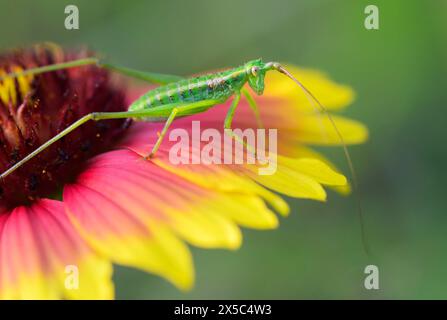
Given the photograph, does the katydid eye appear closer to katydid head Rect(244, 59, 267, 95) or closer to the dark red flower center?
katydid head Rect(244, 59, 267, 95)

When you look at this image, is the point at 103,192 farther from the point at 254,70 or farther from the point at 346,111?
the point at 346,111

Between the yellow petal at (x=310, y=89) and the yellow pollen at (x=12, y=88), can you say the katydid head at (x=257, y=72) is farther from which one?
the yellow pollen at (x=12, y=88)

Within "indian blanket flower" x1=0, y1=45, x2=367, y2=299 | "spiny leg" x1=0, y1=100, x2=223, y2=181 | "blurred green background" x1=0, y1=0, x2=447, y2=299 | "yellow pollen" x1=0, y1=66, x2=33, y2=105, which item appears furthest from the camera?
"blurred green background" x1=0, y1=0, x2=447, y2=299

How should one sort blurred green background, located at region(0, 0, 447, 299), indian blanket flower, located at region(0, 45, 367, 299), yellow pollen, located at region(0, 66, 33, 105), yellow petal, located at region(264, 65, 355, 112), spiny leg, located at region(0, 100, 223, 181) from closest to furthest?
indian blanket flower, located at region(0, 45, 367, 299) < spiny leg, located at region(0, 100, 223, 181) < yellow pollen, located at region(0, 66, 33, 105) < yellow petal, located at region(264, 65, 355, 112) < blurred green background, located at region(0, 0, 447, 299)

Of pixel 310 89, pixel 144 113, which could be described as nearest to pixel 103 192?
pixel 144 113

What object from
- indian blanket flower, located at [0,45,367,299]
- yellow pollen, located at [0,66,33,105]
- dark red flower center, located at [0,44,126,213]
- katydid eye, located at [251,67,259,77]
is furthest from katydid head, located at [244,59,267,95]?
yellow pollen, located at [0,66,33,105]
